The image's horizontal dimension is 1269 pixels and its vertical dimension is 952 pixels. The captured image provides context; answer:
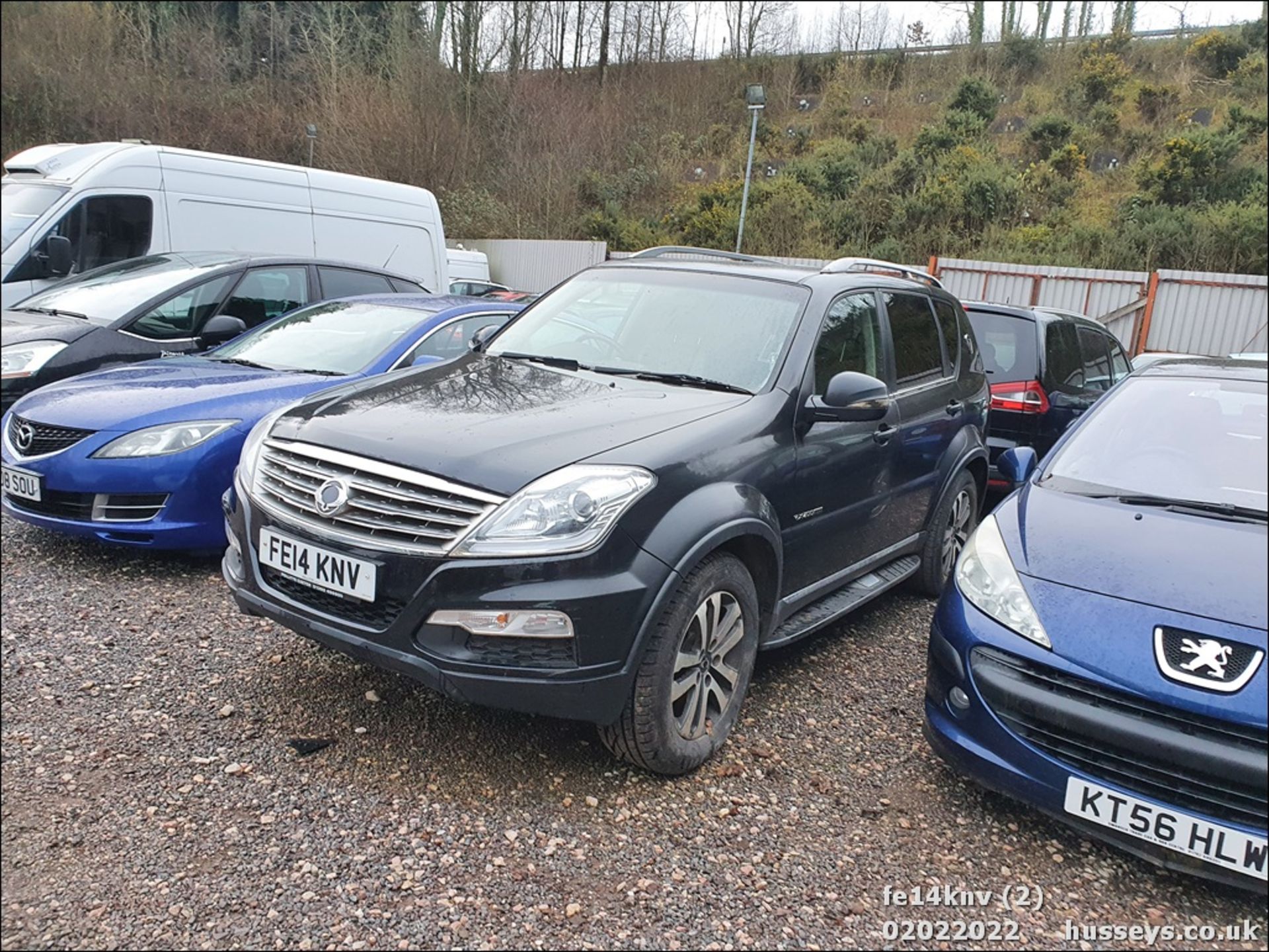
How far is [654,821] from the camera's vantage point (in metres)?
2.76

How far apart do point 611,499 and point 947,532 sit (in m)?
2.88

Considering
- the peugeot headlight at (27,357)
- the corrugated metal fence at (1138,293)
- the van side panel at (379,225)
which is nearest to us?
the peugeot headlight at (27,357)

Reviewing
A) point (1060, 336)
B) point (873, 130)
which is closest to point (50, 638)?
point (1060, 336)

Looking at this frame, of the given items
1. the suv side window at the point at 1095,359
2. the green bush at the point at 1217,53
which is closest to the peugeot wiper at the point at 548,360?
the suv side window at the point at 1095,359

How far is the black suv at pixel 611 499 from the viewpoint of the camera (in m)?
2.61

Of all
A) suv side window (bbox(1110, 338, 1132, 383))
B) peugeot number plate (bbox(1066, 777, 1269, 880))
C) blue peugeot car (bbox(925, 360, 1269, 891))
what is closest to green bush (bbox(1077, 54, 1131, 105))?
suv side window (bbox(1110, 338, 1132, 383))

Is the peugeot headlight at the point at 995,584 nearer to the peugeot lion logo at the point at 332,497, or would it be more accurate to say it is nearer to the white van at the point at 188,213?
the peugeot lion logo at the point at 332,497

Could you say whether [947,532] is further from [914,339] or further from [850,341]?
[850,341]

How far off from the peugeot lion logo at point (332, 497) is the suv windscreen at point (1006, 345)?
5.03 metres

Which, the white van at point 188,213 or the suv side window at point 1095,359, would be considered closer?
the suv side window at point 1095,359

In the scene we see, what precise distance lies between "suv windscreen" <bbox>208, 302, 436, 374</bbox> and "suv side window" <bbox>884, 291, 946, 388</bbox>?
2.76 m

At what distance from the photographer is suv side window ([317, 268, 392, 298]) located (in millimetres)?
6969

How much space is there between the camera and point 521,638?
260 centimetres

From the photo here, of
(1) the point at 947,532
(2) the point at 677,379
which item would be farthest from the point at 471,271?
(2) the point at 677,379
